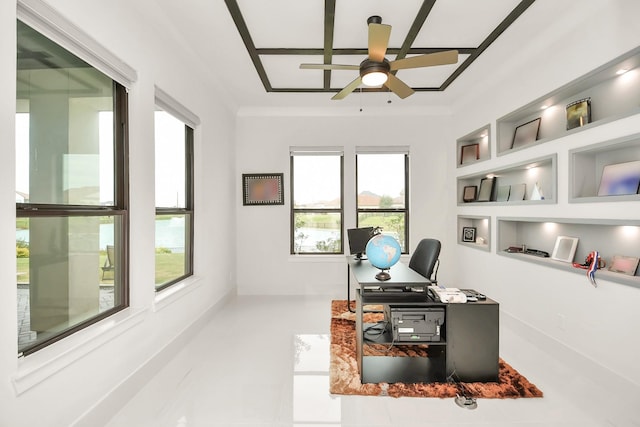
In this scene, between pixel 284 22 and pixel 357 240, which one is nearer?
pixel 284 22

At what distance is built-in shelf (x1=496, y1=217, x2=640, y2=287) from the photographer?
2393 millimetres

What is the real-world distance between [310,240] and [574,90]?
365 cm

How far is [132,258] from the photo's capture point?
2.38 m

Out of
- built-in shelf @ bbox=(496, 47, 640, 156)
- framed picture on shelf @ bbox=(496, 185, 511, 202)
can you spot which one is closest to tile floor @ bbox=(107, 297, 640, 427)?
framed picture on shelf @ bbox=(496, 185, 511, 202)

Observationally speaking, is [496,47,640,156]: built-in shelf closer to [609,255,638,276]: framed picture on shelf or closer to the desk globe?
[609,255,638,276]: framed picture on shelf

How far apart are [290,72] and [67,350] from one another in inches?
127

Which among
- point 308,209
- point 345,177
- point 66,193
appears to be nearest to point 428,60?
point 66,193

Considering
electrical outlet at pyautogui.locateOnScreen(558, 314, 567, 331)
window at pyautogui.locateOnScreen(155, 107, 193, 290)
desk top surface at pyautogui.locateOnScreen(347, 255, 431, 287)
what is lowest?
electrical outlet at pyautogui.locateOnScreen(558, 314, 567, 331)

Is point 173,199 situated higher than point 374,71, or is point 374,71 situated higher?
point 374,71

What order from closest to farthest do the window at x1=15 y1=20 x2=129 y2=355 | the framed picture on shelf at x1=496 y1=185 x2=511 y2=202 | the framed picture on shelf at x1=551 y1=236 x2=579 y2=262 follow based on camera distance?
the window at x1=15 y1=20 x2=129 y2=355 → the framed picture on shelf at x1=551 y1=236 x2=579 y2=262 → the framed picture on shelf at x1=496 y1=185 x2=511 y2=202

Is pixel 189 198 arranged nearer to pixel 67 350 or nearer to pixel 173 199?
pixel 173 199

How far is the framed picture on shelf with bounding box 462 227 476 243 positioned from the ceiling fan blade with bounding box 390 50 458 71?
A: 2853 millimetres

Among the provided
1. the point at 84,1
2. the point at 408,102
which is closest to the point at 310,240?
the point at 408,102

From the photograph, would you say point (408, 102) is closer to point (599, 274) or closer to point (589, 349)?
point (599, 274)
